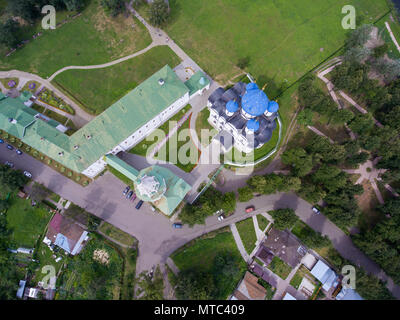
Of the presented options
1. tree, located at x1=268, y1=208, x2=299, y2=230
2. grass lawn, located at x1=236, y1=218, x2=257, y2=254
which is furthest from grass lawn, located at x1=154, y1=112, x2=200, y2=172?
tree, located at x1=268, y1=208, x2=299, y2=230

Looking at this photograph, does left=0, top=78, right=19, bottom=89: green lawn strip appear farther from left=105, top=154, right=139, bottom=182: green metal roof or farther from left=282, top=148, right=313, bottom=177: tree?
left=282, top=148, right=313, bottom=177: tree

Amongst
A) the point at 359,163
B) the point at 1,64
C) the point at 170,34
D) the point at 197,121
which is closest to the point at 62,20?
the point at 1,64

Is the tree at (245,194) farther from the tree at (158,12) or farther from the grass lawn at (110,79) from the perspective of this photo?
the tree at (158,12)

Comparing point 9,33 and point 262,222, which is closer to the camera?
point 262,222

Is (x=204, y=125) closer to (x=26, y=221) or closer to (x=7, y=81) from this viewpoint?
(x=26, y=221)

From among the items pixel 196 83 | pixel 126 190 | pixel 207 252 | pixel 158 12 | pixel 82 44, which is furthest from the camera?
pixel 82 44

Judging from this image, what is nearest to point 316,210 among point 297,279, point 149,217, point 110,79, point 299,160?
point 299,160

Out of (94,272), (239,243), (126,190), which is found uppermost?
(239,243)
